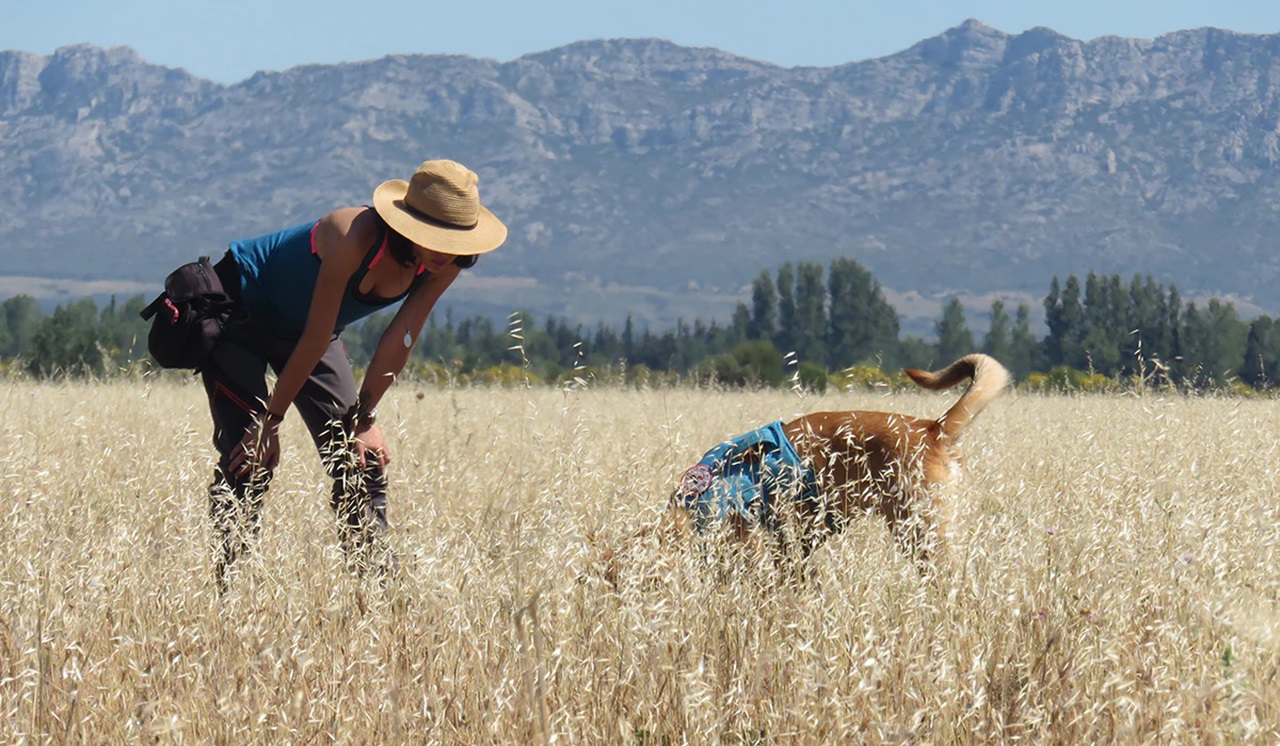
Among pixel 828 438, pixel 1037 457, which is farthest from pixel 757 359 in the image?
pixel 828 438

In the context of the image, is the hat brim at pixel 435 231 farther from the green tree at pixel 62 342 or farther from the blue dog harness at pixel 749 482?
the green tree at pixel 62 342

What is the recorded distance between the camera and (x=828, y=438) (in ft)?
17.3

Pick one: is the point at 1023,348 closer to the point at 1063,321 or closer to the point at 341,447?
the point at 1063,321

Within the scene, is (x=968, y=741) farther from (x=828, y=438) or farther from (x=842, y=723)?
(x=828, y=438)

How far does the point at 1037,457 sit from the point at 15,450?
17.5 ft

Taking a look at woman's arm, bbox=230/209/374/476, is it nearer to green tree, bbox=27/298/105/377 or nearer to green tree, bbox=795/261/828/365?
green tree, bbox=27/298/105/377

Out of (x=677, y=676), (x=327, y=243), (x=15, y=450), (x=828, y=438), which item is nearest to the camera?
(x=677, y=676)

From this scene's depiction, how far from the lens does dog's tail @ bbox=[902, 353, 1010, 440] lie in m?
5.18

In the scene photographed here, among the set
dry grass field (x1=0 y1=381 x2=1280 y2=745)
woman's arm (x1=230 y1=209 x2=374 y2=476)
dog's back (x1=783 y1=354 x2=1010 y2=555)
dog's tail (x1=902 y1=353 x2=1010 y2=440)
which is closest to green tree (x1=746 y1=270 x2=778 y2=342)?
dog's tail (x1=902 y1=353 x2=1010 y2=440)

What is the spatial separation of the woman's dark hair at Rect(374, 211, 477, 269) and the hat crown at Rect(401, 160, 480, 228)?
12cm

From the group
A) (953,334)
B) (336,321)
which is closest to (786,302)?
(953,334)

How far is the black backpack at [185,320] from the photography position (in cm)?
467

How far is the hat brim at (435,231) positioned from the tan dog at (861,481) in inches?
45.6

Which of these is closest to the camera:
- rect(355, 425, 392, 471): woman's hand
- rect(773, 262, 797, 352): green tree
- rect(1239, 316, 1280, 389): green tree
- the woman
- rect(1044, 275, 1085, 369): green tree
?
the woman
